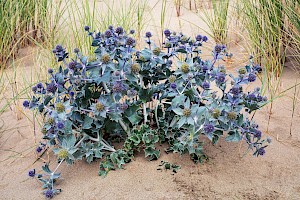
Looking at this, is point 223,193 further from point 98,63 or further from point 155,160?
point 98,63

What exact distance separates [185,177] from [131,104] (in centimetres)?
48

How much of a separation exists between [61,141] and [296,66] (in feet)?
7.00

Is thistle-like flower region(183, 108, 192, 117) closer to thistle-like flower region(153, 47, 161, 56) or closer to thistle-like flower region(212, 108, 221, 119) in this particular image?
thistle-like flower region(212, 108, 221, 119)

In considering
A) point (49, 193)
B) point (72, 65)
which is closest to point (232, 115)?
point (72, 65)

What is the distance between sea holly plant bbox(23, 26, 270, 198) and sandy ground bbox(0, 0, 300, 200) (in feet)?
0.21

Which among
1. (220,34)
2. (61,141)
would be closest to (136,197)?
(61,141)

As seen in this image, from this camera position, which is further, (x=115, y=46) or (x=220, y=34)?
(x=220, y=34)

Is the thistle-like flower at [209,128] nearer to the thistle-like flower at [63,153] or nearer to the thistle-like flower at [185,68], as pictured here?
the thistle-like flower at [185,68]

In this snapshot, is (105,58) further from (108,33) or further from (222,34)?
(222,34)

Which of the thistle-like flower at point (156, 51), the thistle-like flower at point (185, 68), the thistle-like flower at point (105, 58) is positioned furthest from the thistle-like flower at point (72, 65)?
the thistle-like flower at point (185, 68)

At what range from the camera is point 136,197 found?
7.30ft

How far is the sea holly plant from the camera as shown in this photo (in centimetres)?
220

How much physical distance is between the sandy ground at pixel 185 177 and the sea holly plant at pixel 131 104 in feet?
0.21

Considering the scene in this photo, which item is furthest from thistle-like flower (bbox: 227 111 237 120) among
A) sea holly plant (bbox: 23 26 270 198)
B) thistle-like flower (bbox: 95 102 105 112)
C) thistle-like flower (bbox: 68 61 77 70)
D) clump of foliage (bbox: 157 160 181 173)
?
thistle-like flower (bbox: 68 61 77 70)
